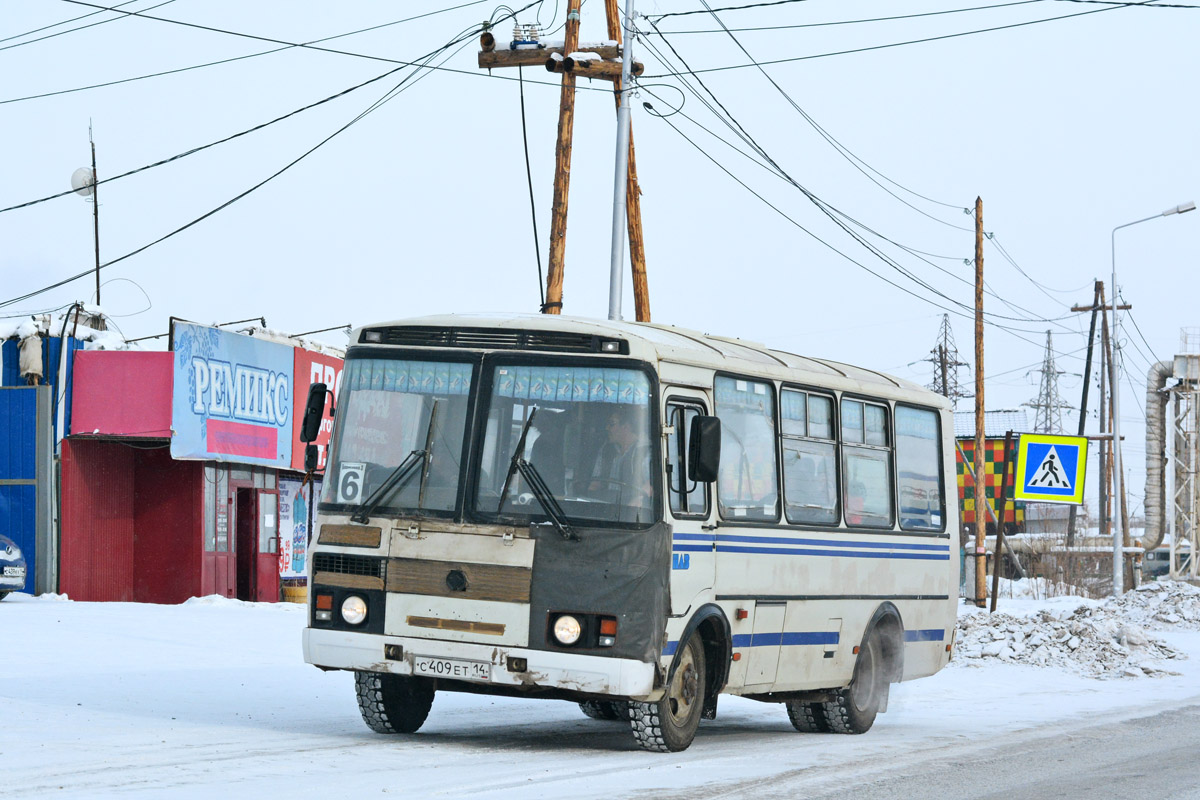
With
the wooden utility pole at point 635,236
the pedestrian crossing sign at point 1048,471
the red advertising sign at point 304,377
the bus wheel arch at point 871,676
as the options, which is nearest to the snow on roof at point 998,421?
the pedestrian crossing sign at point 1048,471

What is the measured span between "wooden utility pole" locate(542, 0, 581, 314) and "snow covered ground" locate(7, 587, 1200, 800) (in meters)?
5.63

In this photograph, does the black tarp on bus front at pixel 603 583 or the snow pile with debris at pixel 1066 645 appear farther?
the snow pile with debris at pixel 1066 645

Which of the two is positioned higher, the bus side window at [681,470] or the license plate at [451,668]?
the bus side window at [681,470]

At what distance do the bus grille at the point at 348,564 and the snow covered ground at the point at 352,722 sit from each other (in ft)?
3.79

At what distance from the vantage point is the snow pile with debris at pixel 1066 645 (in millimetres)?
23750

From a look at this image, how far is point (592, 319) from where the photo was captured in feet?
37.5

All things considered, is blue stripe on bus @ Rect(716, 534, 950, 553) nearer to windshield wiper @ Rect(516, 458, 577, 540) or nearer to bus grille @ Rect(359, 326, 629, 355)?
windshield wiper @ Rect(516, 458, 577, 540)

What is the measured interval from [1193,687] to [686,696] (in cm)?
1229

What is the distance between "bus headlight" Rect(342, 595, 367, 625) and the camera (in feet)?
36.2

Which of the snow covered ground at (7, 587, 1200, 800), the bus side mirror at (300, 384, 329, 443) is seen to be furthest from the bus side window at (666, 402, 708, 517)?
the bus side mirror at (300, 384, 329, 443)

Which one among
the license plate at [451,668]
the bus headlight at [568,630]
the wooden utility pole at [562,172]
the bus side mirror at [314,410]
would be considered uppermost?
the wooden utility pole at [562,172]

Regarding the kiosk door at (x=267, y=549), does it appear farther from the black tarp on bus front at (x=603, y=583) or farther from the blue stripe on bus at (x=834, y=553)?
the black tarp on bus front at (x=603, y=583)

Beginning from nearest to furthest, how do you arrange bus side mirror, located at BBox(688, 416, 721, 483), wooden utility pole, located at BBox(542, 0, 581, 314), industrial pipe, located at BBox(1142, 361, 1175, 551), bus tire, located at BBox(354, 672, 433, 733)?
bus side mirror, located at BBox(688, 416, 721, 483) < bus tire, located at BBox(354, 672, 433, 733) < wooden utility pole, located at BBox(542, 0, 581, 314) < industrial pipe, located at BBox(1142, 361, 1175, 551)

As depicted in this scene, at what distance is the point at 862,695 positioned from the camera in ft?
47.3
